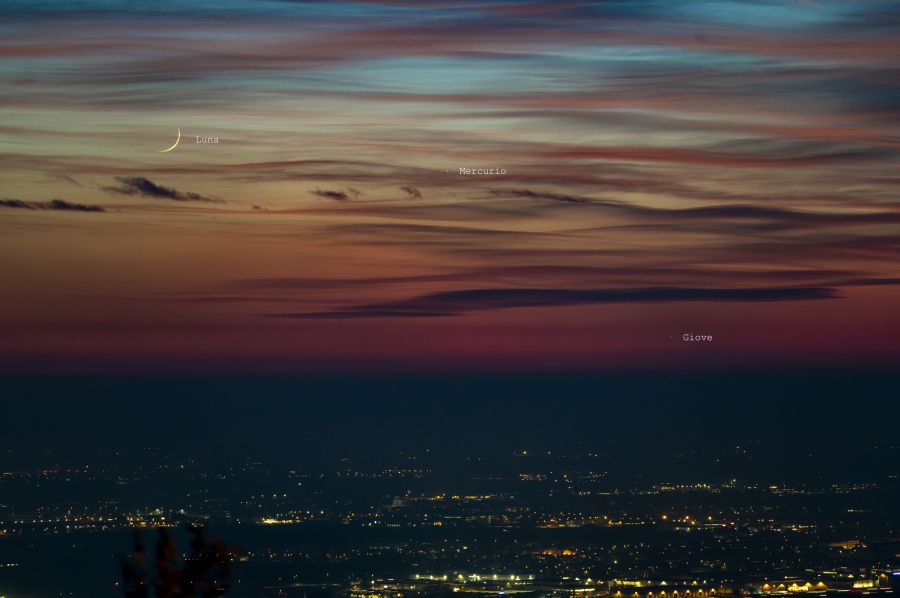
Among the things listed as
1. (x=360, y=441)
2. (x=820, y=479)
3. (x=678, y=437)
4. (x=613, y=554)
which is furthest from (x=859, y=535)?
(x=360, y=441)

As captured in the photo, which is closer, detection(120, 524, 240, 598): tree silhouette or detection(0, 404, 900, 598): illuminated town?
detection(120, 524, 240, 598): tree silhouette

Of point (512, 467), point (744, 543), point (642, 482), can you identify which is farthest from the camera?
point (512, 467)

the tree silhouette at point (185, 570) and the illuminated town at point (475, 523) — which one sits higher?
the tree silhouette at point (185, 570)

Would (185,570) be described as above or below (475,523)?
above

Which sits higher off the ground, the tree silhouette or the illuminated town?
the tree silhouette

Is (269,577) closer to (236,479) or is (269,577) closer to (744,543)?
(744,543)

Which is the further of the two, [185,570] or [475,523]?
[475,523]

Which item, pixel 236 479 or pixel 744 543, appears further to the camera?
pixel 236 479

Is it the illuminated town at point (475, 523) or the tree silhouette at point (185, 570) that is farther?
the illuminated town at point (475, 523)
